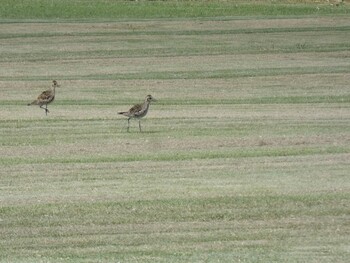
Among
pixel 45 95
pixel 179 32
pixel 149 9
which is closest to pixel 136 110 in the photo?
pixel 45 95

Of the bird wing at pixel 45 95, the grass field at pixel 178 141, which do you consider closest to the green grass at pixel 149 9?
the grass field at pixel 178 141

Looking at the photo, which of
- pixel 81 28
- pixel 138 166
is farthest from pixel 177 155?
pixel 81 28

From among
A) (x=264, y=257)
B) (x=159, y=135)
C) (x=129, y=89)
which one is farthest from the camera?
(x=129, y=89)

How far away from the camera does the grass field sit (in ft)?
49.4

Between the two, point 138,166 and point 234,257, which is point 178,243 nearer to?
point 234,257

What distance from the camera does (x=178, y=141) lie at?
22641 millimetres

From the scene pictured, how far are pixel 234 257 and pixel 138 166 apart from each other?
648cm

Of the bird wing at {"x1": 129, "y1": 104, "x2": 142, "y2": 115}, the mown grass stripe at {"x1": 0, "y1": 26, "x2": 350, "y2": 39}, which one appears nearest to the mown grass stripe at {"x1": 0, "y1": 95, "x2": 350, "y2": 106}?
the bird wing at {"x1": 129, "y1": 104, "x2": 142, "y2": 115}

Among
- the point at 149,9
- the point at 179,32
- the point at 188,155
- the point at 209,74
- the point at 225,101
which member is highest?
the point at 149,9

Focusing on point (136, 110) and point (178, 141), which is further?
point (136, 110)

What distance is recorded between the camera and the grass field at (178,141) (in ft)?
49.4

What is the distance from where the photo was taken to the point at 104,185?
18.4 metres

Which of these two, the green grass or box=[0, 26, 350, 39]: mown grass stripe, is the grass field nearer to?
box=[0, 26, 350, 39]: mown grass stripe

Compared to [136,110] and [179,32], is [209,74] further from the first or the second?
[136,110]
